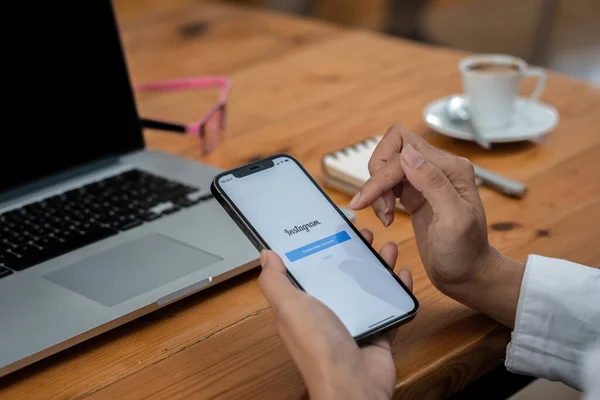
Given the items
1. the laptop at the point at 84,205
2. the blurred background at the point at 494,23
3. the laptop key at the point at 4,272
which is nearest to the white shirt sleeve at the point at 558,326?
the laptop at the point at 84,205


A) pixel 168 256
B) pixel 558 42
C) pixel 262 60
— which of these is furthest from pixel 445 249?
pixel 558 42

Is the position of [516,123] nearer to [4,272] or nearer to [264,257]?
[264,257]

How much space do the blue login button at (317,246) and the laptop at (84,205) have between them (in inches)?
4.3

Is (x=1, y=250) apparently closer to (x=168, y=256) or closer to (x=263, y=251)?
(x=168, y=256)

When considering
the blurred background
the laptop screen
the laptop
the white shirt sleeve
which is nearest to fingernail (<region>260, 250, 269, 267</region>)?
the laptop

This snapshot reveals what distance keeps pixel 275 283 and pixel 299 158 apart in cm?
46

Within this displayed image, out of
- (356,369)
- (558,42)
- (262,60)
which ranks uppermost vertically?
(356,369)

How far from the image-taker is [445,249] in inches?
26.2

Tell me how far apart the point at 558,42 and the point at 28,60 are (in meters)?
2.70

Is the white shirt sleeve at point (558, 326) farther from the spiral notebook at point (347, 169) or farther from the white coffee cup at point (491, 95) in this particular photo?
the white coffee cup at point (491, 95)

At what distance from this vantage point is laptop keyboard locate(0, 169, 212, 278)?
79 cm

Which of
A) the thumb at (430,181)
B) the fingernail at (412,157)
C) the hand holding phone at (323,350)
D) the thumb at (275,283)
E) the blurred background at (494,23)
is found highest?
the fingernail at (412,157)

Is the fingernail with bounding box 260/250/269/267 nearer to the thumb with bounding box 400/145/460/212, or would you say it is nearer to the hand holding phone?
the hand holding phone

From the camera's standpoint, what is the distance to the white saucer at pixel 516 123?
1021mm
